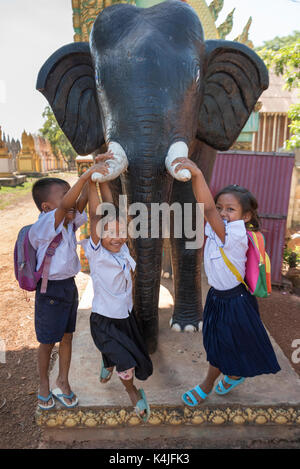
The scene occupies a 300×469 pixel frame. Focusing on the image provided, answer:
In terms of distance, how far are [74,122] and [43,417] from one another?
6.56 ft

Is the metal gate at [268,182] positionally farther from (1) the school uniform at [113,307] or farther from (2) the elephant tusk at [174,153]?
(1) the school uniform at [113,307]

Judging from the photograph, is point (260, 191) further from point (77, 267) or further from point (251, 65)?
point (77, 267)

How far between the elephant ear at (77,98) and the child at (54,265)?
77 cm

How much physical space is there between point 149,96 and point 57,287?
4.05 feet

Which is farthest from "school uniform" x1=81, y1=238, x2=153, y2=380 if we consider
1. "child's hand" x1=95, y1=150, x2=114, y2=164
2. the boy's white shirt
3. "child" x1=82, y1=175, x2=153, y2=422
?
"child's hand" x1=95, y1=150, x2=114, y2=164

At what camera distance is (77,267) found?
88.4 inches

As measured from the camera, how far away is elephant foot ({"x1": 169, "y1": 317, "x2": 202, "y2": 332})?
10.6 feet

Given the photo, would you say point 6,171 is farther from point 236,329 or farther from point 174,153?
point 236,329

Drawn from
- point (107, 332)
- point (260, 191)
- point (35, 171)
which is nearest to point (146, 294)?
point (107, 332)

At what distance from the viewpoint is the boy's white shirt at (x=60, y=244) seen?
6.74ft

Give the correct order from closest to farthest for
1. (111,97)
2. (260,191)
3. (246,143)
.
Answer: (111,97) → (260,191) → (246,143)

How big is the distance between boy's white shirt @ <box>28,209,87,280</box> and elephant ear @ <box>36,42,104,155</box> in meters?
0.83

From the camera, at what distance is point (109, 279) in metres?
2.02

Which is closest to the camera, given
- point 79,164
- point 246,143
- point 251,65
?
point 251,65
